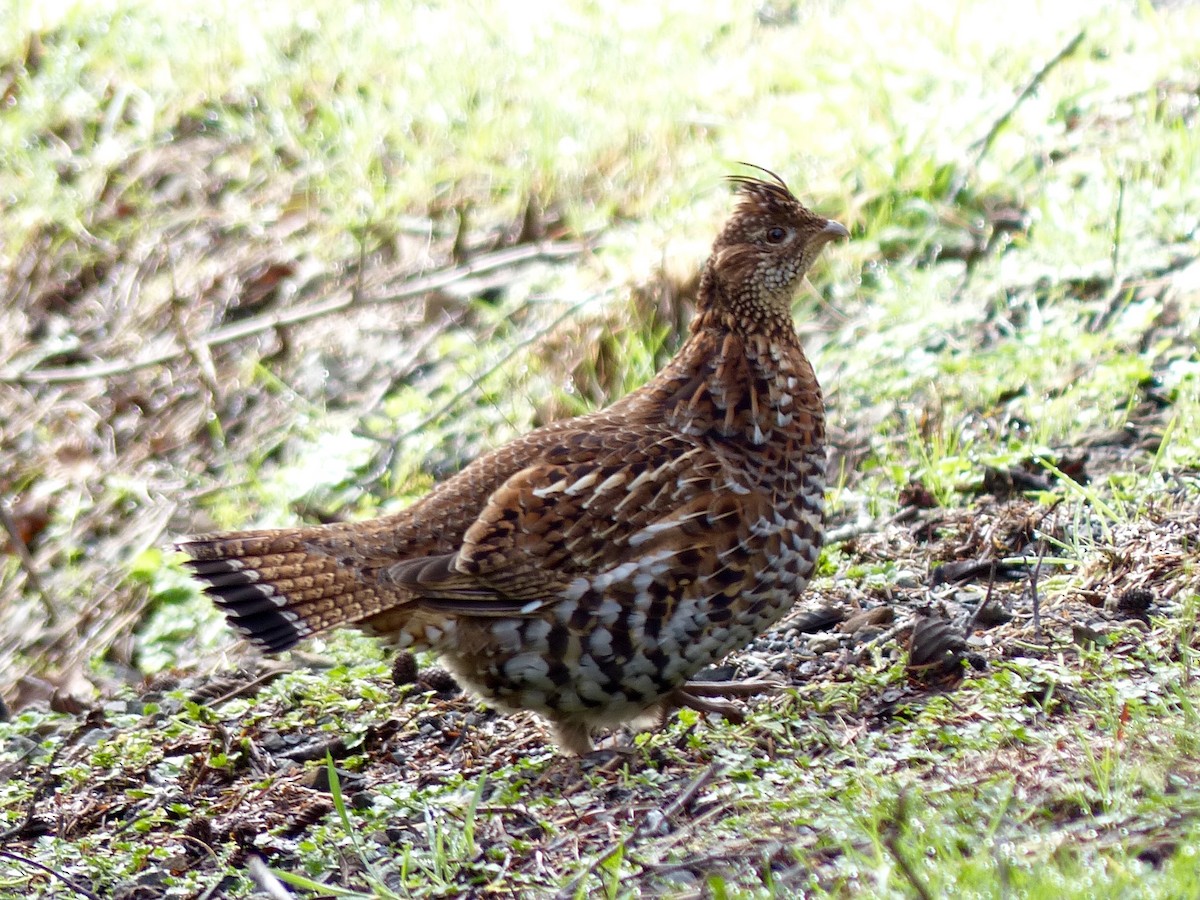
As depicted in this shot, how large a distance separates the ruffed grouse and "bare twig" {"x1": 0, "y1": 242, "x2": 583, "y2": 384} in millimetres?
3495

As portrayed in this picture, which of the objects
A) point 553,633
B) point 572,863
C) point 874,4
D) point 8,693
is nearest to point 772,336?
point 553,633

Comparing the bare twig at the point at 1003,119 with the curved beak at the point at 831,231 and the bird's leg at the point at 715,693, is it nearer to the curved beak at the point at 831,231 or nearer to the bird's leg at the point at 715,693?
the curved beak at the point at 831,231

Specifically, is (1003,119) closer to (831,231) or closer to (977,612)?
(831,231)

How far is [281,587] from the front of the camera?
4.23 meters

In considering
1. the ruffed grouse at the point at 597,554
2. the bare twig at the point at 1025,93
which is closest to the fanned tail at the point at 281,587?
the ruffed grouse at the point at 597,554

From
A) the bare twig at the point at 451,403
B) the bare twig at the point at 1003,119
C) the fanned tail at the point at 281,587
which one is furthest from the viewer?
the bare twig at the point at 1003,119

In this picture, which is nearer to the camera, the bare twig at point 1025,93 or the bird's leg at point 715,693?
the bird's leg at point 715,693

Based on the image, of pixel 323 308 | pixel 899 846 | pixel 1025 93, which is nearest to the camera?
pixel 899 846

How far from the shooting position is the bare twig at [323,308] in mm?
7801

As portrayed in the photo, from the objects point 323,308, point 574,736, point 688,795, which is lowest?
point 574,736

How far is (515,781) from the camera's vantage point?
4.03 meters

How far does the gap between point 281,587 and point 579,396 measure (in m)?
2.93

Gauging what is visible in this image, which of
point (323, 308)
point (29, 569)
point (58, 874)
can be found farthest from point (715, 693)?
point (323, 308)

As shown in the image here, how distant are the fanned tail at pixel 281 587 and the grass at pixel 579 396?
0.45m
